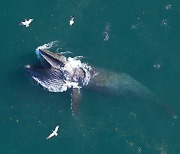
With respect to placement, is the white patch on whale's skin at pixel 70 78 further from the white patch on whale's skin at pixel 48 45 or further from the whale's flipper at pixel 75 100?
the white patch on whale's skin at pixel 48 45

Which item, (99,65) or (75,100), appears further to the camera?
(99,65)

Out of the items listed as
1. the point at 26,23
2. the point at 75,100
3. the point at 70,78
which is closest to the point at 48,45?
Answer: the point at 26,23

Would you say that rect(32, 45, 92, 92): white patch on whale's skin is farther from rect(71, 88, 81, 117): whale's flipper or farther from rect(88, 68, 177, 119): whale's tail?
rect(88, 68, 177, 119): whale's tail

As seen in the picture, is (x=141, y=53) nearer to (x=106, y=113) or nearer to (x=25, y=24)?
(x=106, y=113)

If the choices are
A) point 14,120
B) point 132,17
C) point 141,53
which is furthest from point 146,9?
point 14,120

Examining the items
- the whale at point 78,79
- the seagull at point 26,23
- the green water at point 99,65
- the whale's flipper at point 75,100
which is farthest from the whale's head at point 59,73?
the seagull at point 26,23

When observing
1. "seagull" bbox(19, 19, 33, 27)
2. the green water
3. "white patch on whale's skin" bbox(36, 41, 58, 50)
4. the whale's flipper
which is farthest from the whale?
"seagull" bbox(19, 19, 33, 27)

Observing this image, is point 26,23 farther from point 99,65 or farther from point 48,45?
point 99,65
